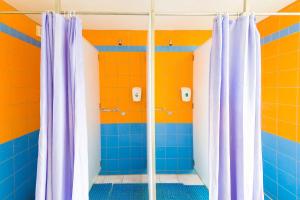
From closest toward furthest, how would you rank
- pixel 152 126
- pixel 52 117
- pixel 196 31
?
1. pixel 52 117
2. pixel 152 126
3. pixel 196 31

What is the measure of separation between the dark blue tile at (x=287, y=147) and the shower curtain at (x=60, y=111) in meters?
1.87

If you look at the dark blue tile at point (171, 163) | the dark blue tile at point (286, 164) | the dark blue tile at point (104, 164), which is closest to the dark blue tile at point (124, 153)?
the dark blue tile at point (104, 164)

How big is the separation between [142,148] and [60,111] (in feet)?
6.04

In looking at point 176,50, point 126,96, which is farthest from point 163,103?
point 176,50

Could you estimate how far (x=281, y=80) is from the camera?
7.00ft

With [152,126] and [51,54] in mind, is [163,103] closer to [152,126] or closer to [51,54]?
[152,126]

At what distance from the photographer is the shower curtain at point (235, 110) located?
4.49 feet

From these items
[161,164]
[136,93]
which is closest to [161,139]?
[161,164]

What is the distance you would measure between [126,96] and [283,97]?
6.18 feet

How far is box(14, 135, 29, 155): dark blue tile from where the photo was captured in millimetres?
1954

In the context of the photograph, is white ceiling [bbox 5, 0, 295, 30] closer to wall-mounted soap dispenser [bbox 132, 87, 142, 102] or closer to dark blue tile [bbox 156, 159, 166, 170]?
wall-mounted soap dispenser [bbox 132, 87, 142, 102]

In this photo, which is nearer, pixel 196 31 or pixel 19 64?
pixel 19 64

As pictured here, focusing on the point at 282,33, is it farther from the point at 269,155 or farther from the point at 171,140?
the point at 171,140

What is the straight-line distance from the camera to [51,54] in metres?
1.36
